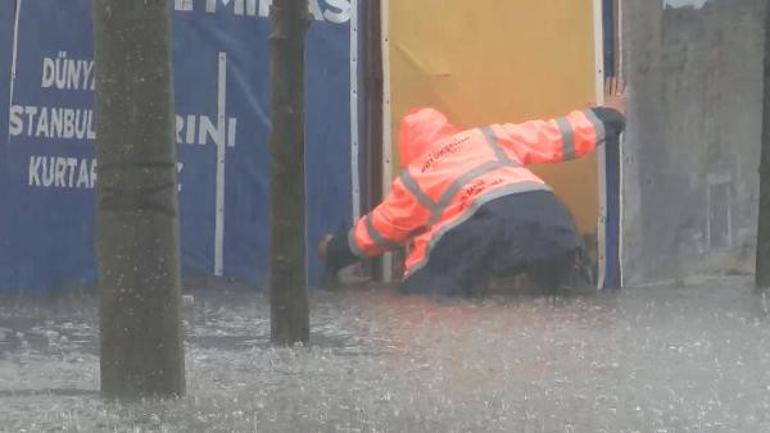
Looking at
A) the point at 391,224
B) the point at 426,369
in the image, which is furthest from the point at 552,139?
the point at 426,369

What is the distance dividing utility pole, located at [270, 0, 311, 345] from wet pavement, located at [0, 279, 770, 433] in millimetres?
519

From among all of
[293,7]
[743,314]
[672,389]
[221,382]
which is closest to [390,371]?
[221,382]

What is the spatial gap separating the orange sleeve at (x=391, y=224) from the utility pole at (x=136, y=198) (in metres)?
4.89

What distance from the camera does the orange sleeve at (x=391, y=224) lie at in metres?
10.6

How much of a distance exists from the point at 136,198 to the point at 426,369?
187 centimetres

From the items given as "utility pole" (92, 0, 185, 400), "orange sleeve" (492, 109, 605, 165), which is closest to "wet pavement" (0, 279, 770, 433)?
"utility pole" (92, 0, 185, 400)

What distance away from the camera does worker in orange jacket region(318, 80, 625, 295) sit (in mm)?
10281

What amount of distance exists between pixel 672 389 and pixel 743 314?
3.14 m

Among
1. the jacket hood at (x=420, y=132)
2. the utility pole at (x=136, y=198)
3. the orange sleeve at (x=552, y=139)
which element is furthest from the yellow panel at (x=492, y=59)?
the utility pole at (x=136, y=198)

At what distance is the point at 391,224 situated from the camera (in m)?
10.6

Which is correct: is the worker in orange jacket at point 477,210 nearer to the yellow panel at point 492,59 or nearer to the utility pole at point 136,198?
the yellow panel at point 492,59

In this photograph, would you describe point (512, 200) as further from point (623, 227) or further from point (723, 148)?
point (723, 148)

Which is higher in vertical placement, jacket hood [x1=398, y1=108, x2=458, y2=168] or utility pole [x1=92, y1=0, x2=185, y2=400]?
jacket hood [x1=398, y1=108, x2=458, y2=168]

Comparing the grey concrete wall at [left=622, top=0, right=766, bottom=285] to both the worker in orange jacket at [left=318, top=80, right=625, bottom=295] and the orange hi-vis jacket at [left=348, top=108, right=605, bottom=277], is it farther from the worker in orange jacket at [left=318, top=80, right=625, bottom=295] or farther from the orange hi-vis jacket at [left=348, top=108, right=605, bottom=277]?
the orange hi-vis jacket at [left=348, top=108, right=605, bottom=277]
